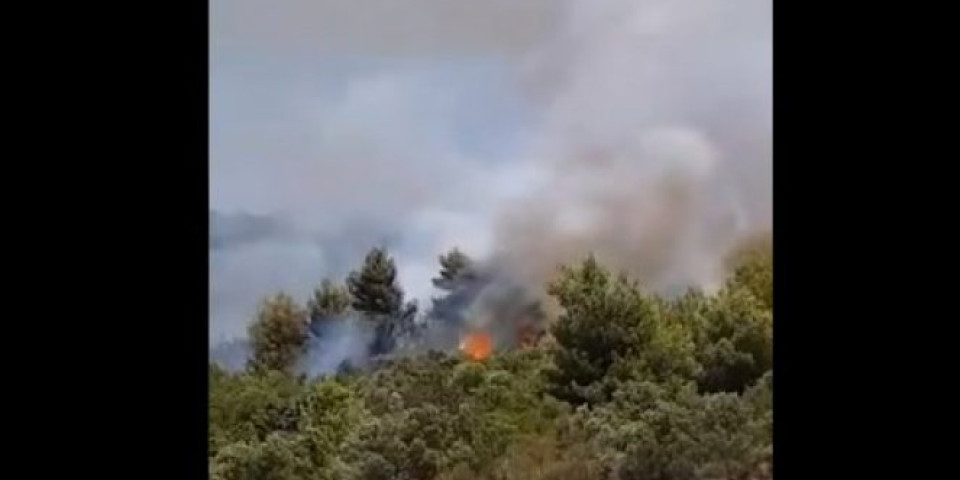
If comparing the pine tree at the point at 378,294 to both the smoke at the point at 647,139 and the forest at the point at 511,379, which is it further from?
the smoke at the point at 647,139

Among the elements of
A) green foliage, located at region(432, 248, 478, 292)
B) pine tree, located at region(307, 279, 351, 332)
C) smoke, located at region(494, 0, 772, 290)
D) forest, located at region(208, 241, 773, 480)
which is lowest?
forest, located at region(208, 241, 773, 480)

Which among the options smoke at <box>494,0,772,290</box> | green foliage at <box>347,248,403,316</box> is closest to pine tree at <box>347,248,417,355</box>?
green foliage at <box>347,248,403,316</box>

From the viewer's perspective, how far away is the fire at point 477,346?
1391mm

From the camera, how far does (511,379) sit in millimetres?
1383

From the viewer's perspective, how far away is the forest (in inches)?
53.8

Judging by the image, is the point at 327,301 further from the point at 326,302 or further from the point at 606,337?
the point at 606,337

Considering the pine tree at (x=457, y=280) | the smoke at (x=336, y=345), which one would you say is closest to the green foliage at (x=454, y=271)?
the pine tree at (x=457, y=280)

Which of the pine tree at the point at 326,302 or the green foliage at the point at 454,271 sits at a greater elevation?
the green foliage at the point at 454,271

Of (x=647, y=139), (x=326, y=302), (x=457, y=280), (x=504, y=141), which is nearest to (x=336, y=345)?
(x=326, y=302)

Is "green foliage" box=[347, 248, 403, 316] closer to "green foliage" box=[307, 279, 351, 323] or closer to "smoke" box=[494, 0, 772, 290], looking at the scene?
"green foliage" box=[307, 279, 351, 323]

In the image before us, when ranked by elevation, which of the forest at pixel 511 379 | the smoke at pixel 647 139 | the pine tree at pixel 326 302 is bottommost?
the forest at pixel 511 379
